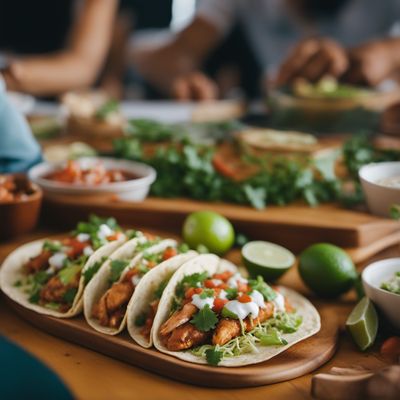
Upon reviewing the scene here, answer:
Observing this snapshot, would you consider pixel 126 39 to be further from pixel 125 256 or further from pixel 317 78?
pixel 125 256

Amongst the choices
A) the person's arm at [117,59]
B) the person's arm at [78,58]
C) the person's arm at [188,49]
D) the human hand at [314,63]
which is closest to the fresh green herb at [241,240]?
the human hand at [314,63]

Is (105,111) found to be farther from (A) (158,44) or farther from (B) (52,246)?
(A) (158,44)

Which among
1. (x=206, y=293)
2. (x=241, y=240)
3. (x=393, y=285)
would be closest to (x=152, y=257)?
(x=206, y=293)

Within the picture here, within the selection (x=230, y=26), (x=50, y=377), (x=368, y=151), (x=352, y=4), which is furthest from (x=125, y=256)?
(x=230, y=26)

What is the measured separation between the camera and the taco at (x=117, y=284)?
2098 millimetres

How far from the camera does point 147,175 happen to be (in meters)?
3.29

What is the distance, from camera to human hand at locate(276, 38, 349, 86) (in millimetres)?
4805

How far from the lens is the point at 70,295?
2.20 meters

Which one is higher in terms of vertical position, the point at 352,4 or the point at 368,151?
the point at 352,4

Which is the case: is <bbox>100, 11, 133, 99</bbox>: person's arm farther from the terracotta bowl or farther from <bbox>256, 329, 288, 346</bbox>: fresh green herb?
<bbox>256, 329, 288, 346</bbox>: fresh green herb

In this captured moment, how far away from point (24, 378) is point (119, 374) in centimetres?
38

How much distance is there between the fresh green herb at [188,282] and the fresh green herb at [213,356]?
0.94 feet

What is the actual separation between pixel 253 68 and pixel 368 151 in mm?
5109

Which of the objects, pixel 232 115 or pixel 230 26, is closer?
pixel 232 115
